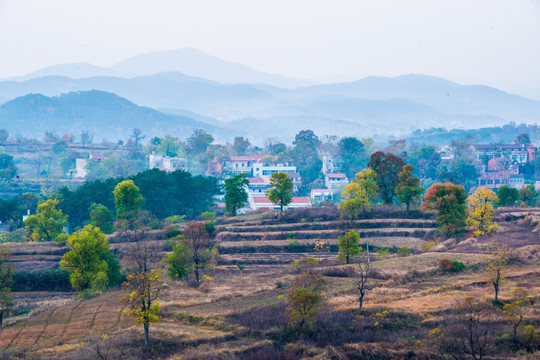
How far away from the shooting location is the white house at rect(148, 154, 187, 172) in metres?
144

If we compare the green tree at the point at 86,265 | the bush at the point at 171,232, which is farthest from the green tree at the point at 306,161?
the green tree at the point at 86,265

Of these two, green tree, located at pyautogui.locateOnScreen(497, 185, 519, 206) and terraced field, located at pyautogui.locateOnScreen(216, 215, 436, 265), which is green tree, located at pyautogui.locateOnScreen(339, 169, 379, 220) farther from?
green tree, located at pyautogui.locateOnScreen(497, 185, 519, 206)

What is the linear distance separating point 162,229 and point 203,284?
76.9 ft

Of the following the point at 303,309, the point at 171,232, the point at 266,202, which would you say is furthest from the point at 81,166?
the point at 303,309

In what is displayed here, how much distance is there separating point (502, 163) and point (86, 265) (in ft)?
398

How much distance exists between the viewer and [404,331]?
105ft

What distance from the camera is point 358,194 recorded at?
68500mm

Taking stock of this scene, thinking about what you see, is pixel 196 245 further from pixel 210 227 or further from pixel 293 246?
pixel 210 227

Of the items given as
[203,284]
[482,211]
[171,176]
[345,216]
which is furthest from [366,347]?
[171,176]

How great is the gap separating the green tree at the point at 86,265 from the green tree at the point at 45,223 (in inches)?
874

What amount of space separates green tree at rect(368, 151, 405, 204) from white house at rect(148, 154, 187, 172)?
78.4 m

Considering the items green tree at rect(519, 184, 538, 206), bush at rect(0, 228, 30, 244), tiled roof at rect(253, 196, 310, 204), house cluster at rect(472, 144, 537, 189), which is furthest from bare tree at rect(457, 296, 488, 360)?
house cluster at rect(472, 144, 537, 189)

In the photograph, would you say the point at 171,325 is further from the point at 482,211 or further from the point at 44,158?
the point at 44,158

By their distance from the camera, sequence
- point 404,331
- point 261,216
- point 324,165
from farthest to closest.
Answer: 1. point 324,165
2. point 261,216
3. point 404,331
